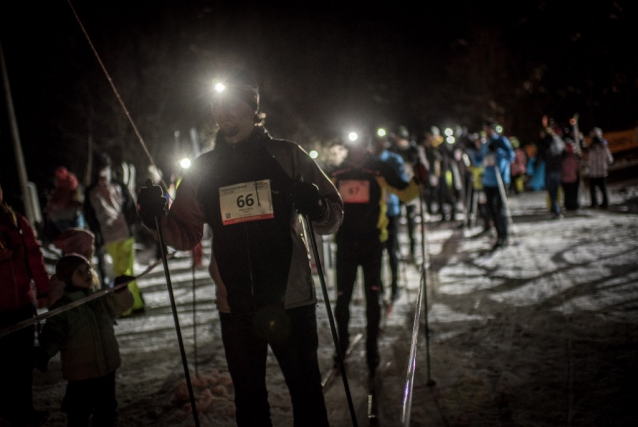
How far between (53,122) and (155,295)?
16783mm

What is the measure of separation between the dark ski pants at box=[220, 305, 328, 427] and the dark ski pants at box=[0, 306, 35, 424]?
1.87 metres

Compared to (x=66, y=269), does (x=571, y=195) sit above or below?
below

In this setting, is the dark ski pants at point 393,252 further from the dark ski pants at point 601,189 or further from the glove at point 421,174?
the dark ski pants at point 601,189

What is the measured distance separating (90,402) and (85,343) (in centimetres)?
42

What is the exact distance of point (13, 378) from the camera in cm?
357

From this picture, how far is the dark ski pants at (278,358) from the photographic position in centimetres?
260

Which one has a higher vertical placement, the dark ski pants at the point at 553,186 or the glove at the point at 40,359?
the dark ski pants at the point at 553,186

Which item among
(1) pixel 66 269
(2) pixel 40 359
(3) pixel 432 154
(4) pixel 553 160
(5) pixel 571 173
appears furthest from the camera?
(3) pixel 432 154

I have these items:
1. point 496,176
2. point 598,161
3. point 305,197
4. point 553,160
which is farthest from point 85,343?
point 598,161

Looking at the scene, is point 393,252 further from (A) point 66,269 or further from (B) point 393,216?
(A) point 66,269

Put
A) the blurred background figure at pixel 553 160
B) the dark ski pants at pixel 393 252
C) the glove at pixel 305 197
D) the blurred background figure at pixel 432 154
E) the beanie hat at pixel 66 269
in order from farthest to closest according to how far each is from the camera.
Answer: the blurred background figure at pixel 432 154, the blurred background figure at pixel 553 160, the dark ski pants at pixel 393 252, the beanie hat at pixel 66 269, the glove at pixel 305 197

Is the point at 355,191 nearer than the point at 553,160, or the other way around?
the point at 355,191

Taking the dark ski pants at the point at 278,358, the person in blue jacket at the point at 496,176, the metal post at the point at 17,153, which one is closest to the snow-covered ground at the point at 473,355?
the dark ski pants at the point at 278,358

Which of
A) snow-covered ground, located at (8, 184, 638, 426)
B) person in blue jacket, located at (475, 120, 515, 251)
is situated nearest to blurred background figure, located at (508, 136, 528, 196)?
person in blue jacket, located at (475, 120, 515, 251)
